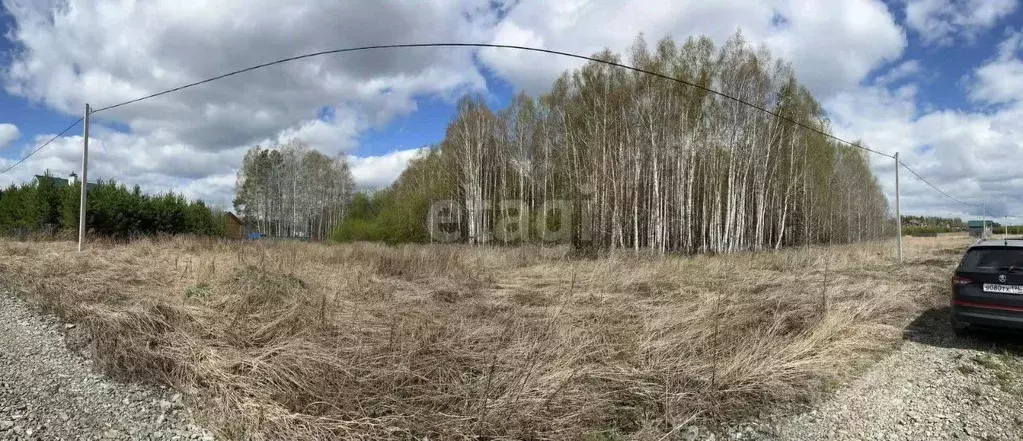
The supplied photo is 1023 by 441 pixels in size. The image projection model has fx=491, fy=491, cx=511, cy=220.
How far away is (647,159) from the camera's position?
21.2m

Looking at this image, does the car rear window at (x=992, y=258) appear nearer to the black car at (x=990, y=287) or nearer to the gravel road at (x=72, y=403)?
the black car at (x=990, y=287)

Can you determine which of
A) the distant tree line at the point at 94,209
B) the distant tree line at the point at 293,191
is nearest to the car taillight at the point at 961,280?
the distant tree line at the point at 94,209

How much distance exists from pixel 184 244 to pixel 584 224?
15340 mm

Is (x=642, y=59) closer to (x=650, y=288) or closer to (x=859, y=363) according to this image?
(x=650, y=288)

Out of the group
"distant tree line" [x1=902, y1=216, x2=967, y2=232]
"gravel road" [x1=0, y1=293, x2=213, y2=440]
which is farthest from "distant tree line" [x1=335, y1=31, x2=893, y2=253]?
"distant tree line" [x1=902, y1=216, x2=967, y2=232]

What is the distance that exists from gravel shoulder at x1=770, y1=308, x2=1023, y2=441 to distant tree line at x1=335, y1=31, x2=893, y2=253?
14.5 m

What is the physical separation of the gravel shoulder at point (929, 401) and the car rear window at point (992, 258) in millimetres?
975

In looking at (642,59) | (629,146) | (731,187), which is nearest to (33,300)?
(629,146)

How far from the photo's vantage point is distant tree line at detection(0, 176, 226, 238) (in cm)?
2284

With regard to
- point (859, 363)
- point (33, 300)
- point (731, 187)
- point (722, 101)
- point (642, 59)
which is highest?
point (642, 59)

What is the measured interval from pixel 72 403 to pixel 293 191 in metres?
38.1

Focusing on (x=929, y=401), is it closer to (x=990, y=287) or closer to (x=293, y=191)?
(x=990, y=287)

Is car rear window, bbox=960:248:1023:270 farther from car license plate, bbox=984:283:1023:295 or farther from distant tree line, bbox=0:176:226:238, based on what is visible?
distant tree line, bbox=0:176:226:238

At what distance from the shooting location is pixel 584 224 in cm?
2259
